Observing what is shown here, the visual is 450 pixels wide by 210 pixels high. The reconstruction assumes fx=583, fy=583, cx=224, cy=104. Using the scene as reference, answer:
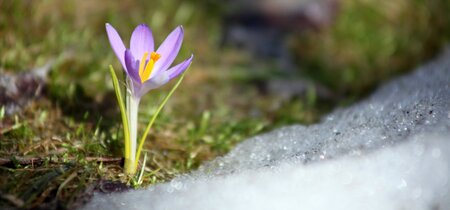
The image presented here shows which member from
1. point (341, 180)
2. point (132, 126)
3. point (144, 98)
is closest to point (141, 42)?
point (132, 126)

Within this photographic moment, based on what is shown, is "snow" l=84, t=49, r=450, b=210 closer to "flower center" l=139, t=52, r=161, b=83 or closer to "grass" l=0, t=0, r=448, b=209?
"grass" l=0, t=0, r=448, b=209

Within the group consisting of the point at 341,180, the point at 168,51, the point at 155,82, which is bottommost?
the point at 341,180

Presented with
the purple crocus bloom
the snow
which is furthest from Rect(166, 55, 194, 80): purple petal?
the snow

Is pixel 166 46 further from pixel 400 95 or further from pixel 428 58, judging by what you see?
pixel 428 58

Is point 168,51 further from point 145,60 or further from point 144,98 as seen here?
point 144,98

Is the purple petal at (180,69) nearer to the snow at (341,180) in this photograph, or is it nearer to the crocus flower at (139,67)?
the crocus flower at (139,67)

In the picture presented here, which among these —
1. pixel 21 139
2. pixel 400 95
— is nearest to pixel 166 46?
pixel 21 139

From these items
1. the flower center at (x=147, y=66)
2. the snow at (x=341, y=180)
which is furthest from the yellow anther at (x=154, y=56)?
the snow at (x=341, y=180)
